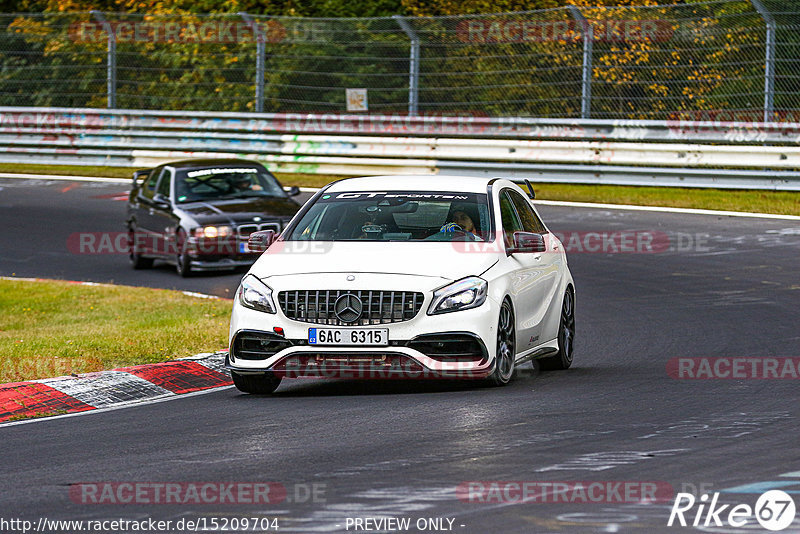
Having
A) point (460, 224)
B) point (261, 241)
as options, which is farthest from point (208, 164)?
point (460, 224)

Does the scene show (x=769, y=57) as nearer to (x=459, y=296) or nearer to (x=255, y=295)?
(x=459, y=296)

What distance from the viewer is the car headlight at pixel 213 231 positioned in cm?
1819

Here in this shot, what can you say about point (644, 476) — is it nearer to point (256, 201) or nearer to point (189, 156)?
point (256, 201)

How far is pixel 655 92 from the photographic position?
80.4 feet

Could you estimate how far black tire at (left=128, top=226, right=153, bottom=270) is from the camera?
19703 mm

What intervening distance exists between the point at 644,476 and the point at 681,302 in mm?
8101

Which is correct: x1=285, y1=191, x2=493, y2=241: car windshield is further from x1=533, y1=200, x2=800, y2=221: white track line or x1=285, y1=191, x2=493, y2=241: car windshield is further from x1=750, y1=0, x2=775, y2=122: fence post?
x1=750, y1=0, x2=775, y2=122: fence post

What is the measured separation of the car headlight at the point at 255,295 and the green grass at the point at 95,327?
177 cm

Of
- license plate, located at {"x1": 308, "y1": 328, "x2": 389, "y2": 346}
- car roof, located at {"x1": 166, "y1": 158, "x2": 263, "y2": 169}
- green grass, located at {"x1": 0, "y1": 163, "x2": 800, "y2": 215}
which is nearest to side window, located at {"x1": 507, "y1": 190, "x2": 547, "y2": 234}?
Answer: license plate, located at {"x1": 308, "y1": 328, "x2": 389, "y2": 346}

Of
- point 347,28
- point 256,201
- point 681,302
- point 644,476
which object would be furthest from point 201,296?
point 347,28

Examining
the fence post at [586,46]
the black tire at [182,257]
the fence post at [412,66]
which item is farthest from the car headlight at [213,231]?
the fence post at [412,66]

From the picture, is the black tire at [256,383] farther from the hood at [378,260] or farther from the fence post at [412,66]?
the fence post at [412,66]

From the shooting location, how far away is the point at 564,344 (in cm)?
1115

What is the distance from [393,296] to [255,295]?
97 cm
